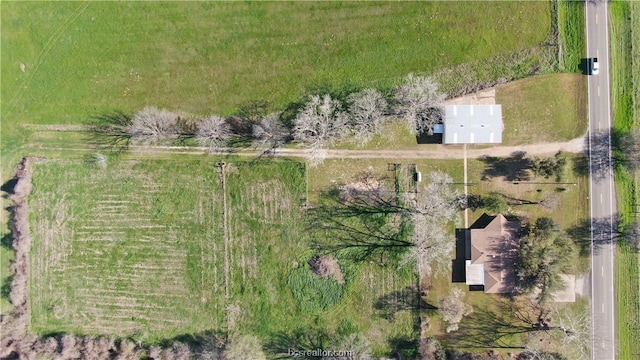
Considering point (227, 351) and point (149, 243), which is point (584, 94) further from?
point (149, 243)

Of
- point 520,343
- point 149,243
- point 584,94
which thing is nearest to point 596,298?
point 520,343

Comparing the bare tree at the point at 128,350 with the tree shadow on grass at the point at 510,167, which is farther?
the bare tree at the point at 128,350

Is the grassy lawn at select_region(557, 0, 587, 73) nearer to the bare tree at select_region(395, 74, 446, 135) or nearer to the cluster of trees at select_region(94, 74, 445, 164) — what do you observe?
the bare tree at select_region(395, 74, 446, 135)

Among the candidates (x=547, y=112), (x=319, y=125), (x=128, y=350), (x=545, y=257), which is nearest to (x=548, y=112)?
(x=547, y=112)

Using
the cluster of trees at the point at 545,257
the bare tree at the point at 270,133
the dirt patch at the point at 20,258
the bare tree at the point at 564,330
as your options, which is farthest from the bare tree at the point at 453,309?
the dirt patch at the point at 20,258

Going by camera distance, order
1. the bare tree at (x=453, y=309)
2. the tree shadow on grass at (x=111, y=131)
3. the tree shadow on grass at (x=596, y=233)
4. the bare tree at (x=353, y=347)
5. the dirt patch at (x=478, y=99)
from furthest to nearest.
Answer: the tree shadow on grass at (x=111, y=131) < the dirt patch at (x=478, y=99) < the tree shadow on grass at (x=596, y=233) < the bare tree at (x=353, y=347) < the bare tree at (x=453, y=309)

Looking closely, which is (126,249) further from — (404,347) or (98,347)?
(404,347)

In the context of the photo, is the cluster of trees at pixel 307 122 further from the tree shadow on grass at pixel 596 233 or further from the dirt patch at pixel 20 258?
the tree shadow on grass at pixel 596 233
